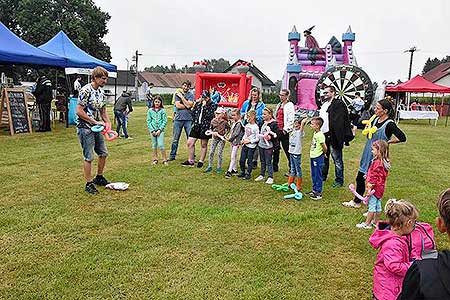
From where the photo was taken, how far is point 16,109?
12.2 metres

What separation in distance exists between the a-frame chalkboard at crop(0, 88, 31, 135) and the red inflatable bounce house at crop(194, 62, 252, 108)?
6591mm

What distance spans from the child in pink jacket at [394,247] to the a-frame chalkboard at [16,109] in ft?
37.4

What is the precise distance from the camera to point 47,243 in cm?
409

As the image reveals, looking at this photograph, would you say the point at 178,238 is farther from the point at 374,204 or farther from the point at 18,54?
the point at 18,54

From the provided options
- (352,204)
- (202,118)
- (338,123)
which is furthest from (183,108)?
(352,204)

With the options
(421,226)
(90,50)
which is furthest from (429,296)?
(90,50)

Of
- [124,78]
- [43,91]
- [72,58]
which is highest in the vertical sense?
[124,78]

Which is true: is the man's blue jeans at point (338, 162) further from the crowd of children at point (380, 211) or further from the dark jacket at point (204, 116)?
the dark jacket at point (204, 116)

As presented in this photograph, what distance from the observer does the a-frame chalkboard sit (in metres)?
11.8

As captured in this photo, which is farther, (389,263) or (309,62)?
(309,62)

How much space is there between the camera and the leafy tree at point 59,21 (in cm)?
3966

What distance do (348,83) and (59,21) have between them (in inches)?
1450

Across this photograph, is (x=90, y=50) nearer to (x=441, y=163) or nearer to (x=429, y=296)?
(x=441, y=163)

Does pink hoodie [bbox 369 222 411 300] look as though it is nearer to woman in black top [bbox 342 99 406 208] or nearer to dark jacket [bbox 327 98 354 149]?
woman in black top [bbox 342 99 406 208]
